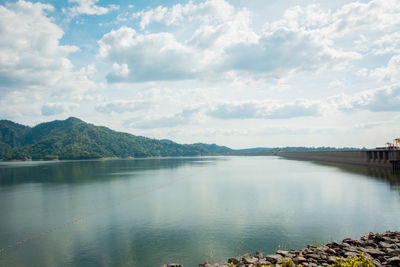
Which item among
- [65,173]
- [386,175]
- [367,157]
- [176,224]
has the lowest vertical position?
[65,173]

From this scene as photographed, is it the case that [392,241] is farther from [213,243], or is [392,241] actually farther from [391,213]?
[391,213]

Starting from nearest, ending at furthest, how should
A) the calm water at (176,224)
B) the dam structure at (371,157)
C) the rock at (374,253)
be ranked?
the rock at (374,253) → the calm water at (176,224) → the dam structure at (371,157)

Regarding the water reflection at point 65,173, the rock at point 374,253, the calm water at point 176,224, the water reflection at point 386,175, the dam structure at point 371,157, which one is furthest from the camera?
the dam structure at point 371,157

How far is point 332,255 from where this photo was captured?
12.5 metres

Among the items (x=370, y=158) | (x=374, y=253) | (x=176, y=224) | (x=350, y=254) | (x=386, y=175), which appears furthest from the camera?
(x=370, y=158)

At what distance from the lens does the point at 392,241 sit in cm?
1422

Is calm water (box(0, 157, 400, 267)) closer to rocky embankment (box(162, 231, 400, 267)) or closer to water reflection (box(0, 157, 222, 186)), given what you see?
rocky embankment (box(162, 231, 400, 267))

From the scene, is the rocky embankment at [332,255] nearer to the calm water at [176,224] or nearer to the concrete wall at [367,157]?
the calm water at [176,224]

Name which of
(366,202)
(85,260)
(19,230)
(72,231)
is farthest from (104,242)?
(366,202)

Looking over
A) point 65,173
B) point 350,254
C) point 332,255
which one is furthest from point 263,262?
point 65,173

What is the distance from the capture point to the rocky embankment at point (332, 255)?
37.8 ft

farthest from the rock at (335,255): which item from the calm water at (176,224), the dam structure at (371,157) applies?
the dam structure at (371,157)

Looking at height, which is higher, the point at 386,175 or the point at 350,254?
the point at 350,254

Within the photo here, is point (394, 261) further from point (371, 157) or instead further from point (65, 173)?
point (371, 157)
